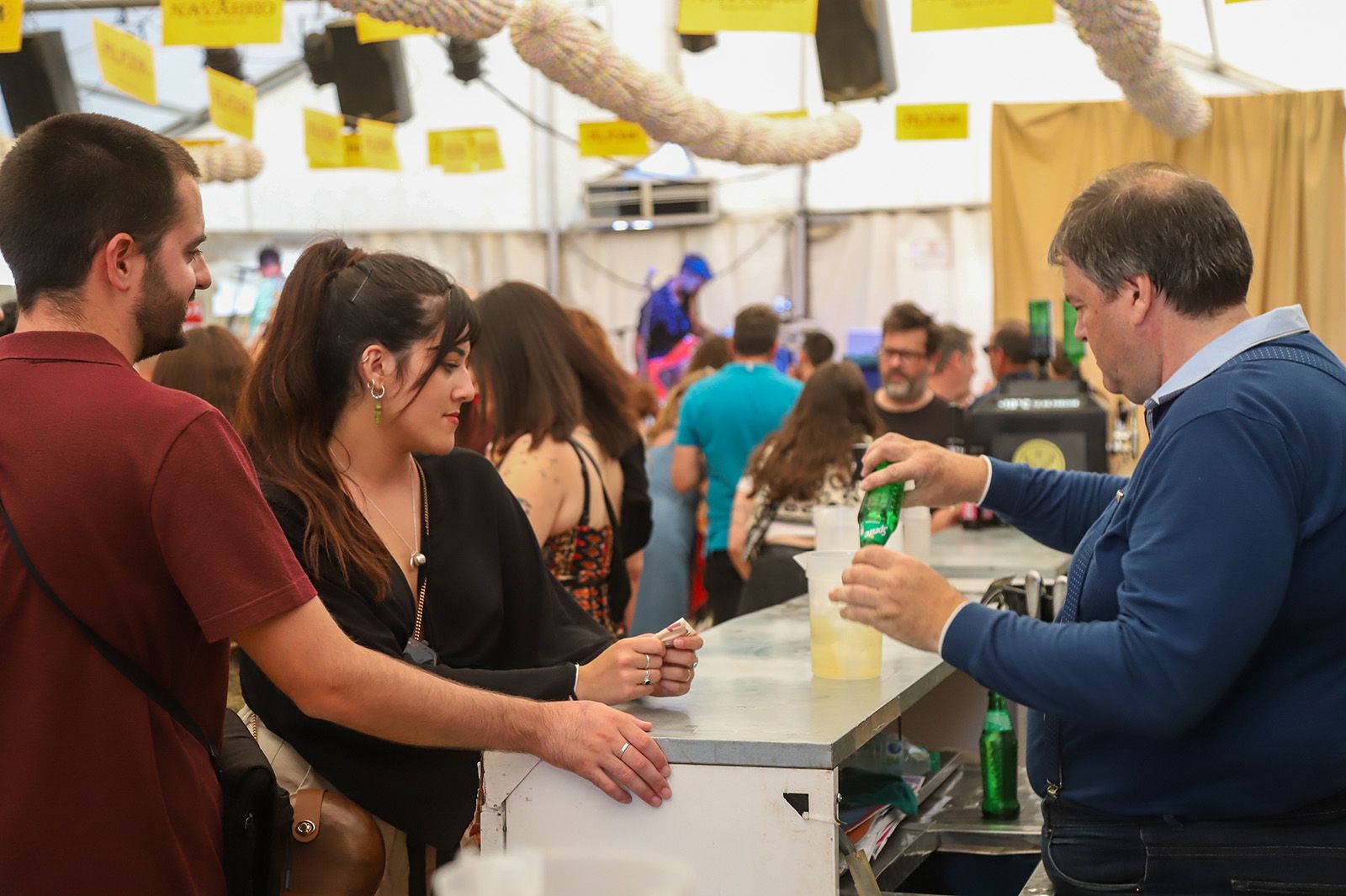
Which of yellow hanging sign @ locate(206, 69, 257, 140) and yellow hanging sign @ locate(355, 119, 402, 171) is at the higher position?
yellow hanging sign @ locate(206, 69, 257, 140)

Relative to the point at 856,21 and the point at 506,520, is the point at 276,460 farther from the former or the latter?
the point at 856,21

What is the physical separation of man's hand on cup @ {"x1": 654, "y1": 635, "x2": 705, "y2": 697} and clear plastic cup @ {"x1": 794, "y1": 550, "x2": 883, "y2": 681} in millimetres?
240

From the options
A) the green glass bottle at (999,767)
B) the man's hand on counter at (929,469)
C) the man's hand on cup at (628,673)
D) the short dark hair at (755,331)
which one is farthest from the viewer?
the short dark hair at (755,331)

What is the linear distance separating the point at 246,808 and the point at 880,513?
950 mm

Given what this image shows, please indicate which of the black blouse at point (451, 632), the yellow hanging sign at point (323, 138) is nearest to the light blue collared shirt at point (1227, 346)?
the black blouse at point (451, 632)

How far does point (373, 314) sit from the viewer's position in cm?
217

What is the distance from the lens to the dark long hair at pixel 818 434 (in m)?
4.31

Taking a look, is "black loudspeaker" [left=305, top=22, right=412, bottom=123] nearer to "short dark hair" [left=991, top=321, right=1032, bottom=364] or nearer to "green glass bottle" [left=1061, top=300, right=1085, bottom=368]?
"short dark hair" [left=991, top=321, right=1032, bottom=364]

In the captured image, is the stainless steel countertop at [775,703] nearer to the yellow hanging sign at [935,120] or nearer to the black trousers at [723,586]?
the black trousers at [723,586]

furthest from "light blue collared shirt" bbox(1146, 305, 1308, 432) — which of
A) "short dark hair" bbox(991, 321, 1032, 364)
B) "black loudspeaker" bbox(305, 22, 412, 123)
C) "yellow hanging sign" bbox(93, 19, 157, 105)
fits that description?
"black loudspeaker" bbox(305, 22, 412, 123)

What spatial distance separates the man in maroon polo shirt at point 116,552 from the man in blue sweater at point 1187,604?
0.72 m

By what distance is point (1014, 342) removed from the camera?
623cm

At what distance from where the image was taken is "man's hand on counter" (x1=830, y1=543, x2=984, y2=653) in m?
1.73

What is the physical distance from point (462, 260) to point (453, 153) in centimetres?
455
